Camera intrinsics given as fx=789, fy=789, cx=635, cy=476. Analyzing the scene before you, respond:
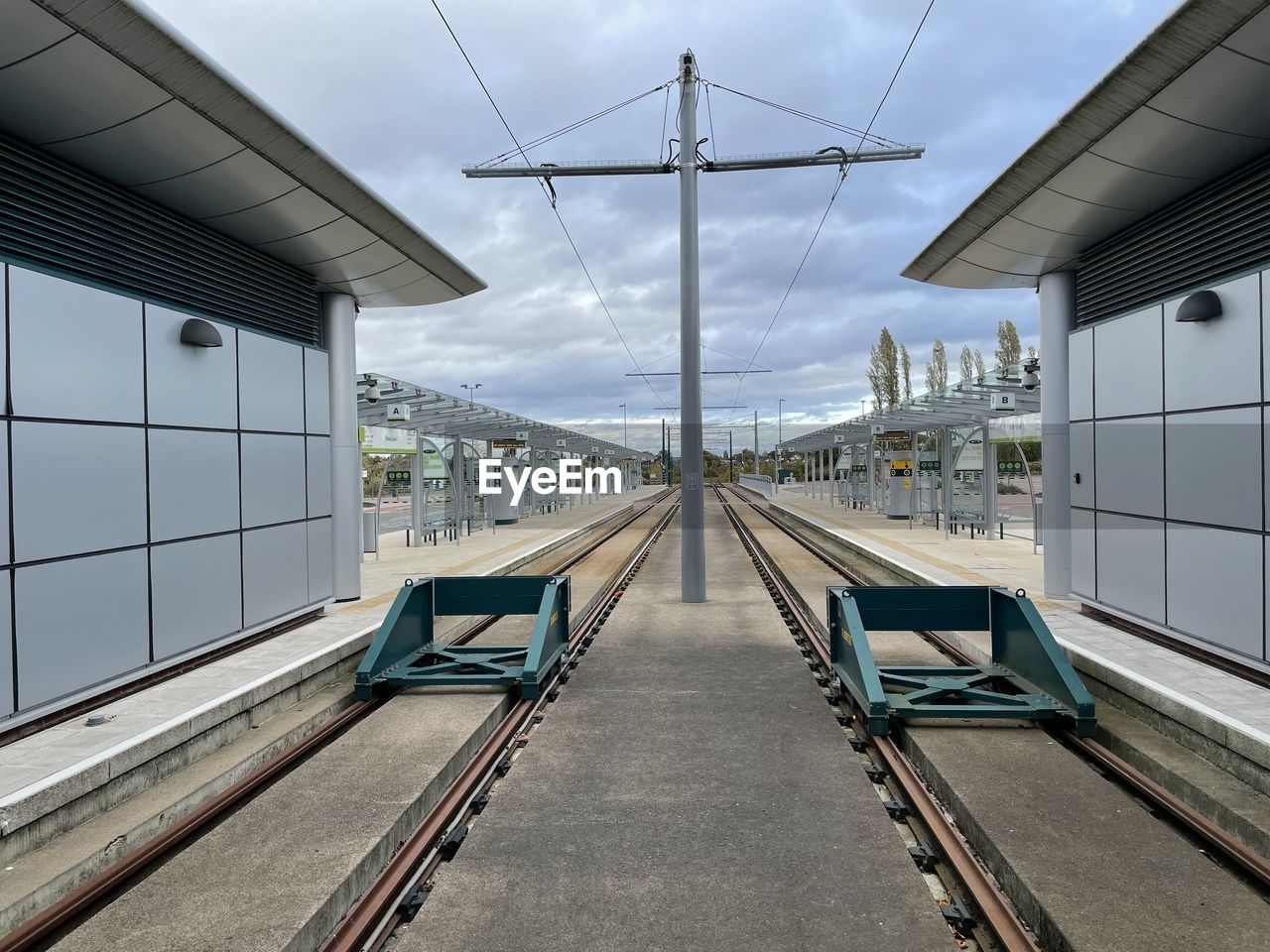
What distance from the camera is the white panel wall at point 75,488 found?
17.6 ft

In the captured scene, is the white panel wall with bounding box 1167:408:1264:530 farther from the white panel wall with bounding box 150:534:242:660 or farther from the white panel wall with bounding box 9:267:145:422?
the white panel wall with bounding box 9:267:145:422

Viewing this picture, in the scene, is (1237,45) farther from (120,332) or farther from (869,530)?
(869,530)

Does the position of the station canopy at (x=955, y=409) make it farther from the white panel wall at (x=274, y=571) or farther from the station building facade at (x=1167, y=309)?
the white panel wall at (x=274, y=571)

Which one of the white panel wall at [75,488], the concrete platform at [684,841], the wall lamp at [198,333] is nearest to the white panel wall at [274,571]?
the white panel wall at [75,488]

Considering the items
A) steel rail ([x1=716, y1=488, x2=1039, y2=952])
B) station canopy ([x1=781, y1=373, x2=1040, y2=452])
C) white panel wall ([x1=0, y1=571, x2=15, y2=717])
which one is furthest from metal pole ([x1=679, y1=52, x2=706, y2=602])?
white panel wall ([x1=0, y1=571, x2=15, y2=717])

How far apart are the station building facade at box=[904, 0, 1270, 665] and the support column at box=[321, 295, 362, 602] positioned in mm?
8146

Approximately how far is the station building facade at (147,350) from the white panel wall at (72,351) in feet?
0.05

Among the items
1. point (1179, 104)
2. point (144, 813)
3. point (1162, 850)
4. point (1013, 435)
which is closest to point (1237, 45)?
point (1179, 104)

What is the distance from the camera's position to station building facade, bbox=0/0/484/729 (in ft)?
17.5

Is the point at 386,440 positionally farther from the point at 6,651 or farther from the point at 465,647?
the point at 6,651

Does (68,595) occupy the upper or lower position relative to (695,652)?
upper

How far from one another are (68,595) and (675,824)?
15.2ft

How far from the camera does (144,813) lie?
4.61m

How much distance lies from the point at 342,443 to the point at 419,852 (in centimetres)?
770
